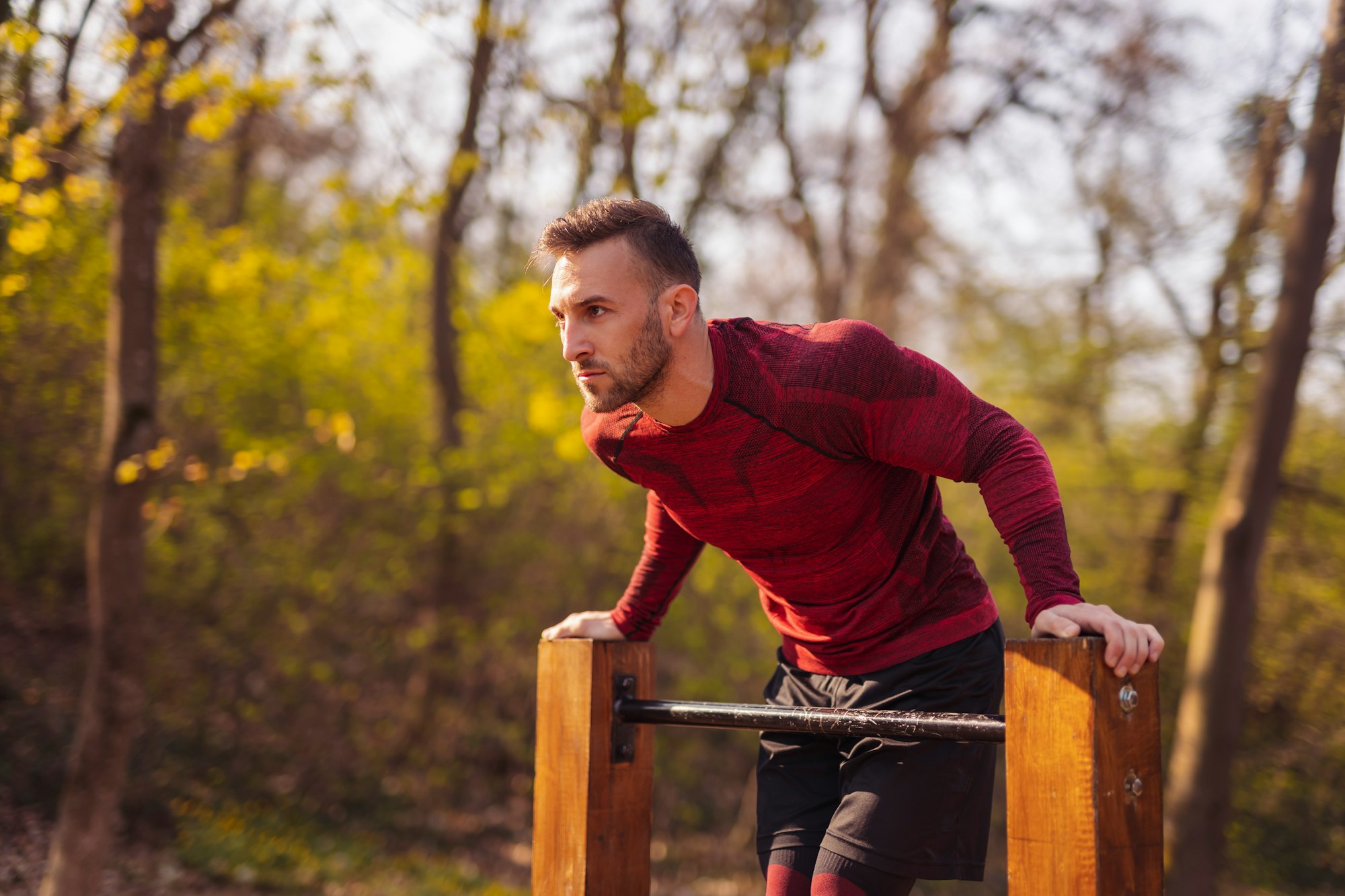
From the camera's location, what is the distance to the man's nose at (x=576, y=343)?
1.99 meters

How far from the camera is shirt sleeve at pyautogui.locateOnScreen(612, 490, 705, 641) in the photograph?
93.5 inches

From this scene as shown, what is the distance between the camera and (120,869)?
19.3 ft

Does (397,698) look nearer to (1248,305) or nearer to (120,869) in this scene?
(120,869)

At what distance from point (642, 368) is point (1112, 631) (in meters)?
0.89

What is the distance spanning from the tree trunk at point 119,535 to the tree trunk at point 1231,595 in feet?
20.1

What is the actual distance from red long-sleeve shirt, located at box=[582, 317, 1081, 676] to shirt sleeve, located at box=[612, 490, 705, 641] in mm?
130

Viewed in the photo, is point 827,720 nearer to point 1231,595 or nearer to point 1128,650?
point 1128,650

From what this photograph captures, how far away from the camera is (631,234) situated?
2.03 metres

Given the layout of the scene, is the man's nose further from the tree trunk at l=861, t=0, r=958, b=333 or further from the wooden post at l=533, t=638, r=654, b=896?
the tree trunk at l=861, t=0, r=958, b=333

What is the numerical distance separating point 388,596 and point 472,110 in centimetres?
353

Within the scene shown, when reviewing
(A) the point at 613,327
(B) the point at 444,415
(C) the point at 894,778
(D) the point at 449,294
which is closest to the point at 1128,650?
(C) the point at 894,778

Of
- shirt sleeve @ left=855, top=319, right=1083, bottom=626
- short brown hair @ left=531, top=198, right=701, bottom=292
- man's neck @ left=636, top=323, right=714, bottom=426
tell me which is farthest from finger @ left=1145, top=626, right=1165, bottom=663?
short brown hair @ left=531, top=198, right=701, bottom=292

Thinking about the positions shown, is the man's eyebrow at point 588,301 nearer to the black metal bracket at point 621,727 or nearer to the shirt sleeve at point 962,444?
the shirt sleeve at point 962,444

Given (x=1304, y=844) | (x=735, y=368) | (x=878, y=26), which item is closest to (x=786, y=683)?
(x=735, y=368)
